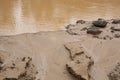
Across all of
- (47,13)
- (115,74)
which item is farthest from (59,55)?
(47,13)

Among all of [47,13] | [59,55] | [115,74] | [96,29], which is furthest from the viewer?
[47,13]

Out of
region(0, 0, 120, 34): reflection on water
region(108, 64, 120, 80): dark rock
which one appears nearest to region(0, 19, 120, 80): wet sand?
region(108, 64, 120, 80): dark rock

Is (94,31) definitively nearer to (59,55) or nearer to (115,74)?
(59,55)

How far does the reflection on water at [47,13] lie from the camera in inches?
248

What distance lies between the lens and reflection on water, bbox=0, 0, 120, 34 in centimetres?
630

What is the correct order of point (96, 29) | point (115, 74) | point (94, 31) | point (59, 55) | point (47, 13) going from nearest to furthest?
point (115, 74), point (59, 55), point (94, 31), point (96, 29), point (47, 13)

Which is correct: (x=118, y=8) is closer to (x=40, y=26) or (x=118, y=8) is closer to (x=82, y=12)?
(x=82, y=12)

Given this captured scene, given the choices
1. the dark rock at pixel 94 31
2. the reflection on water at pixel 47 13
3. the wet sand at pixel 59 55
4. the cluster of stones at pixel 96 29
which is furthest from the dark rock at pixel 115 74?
the reflection on water at pixel 47 13

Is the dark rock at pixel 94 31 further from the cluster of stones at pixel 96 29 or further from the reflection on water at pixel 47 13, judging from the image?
the reflection on water at pixel 47 13

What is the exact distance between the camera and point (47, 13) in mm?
7582

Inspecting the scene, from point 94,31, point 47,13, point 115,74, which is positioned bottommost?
point 115,74

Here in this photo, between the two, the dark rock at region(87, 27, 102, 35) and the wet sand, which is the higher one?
the dark rock at region(87, 27, 102, 35)

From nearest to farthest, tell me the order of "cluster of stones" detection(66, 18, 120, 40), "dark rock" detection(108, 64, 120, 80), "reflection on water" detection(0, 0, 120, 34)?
"dark rock" detection(108, 64, 120, 80), "cluster of stones" detection(66, 18, 120, 40), "reflection on water" detection(0, 0, 120, 34)

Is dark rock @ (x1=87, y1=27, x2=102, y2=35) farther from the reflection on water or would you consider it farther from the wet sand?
the reflection on water
